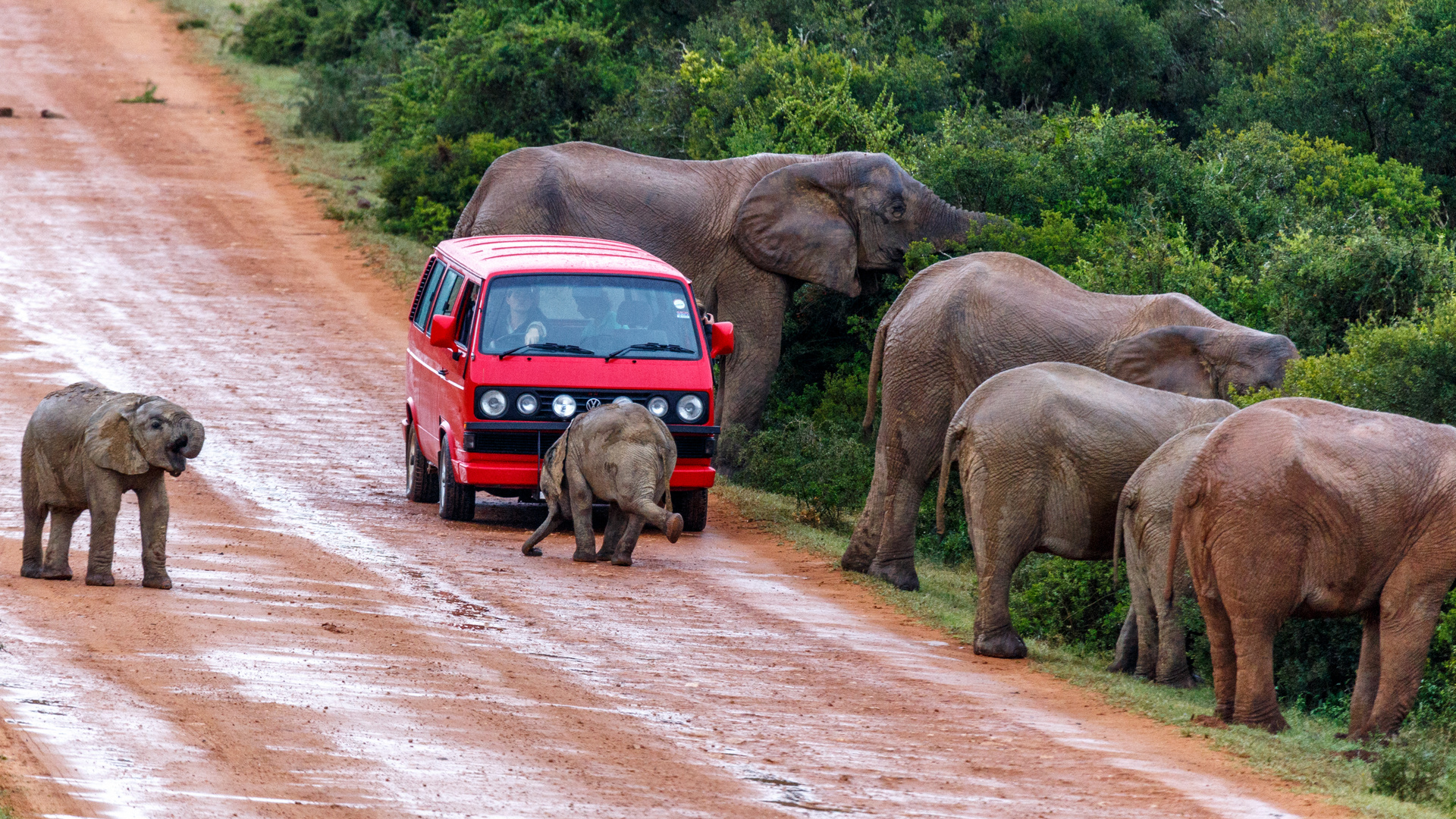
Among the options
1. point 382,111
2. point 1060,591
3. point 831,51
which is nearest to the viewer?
point 1060,591

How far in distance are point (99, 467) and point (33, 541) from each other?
779mm

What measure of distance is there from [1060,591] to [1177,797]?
4515 millimetres

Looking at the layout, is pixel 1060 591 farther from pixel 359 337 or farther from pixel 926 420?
pixel 359 337

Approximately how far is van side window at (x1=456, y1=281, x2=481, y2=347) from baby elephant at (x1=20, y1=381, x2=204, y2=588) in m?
3.21

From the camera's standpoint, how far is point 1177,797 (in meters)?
8.23

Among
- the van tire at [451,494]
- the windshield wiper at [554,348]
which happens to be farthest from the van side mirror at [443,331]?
the van tire at [451,494]

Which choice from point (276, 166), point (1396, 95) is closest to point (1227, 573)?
point (1396, 95)

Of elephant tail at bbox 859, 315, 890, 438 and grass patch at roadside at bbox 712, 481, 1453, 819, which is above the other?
elephant tail at bbox 859, 315, 890, 438

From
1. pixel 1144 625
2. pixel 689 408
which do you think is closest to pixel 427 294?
pixel 689 408

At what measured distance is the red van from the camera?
1396 cm

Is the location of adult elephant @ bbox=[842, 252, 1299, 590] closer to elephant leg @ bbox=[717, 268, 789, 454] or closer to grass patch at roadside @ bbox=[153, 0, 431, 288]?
elephant leg @ bbox=[717, 268, 789, 454]

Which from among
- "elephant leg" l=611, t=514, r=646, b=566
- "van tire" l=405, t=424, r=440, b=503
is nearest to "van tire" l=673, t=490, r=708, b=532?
"elephant leg" l=611, t=514, r=646, b=566

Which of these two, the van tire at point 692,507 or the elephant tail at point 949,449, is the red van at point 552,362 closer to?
the van tire at point 692,507

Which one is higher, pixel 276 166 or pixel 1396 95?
pixel 1396 95
